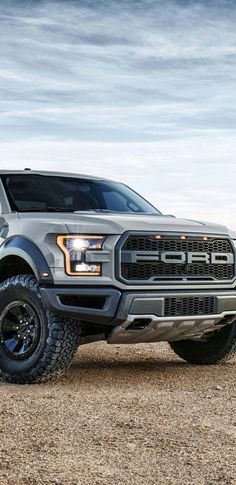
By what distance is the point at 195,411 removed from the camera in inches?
237

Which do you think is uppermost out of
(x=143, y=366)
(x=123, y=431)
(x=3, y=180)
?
(x=3, y=180)

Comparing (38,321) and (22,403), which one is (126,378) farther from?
(22,403)

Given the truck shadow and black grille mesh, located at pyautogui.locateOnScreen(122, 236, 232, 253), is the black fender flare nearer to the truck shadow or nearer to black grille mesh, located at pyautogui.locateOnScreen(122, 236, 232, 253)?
black grille mesh, located at pyautogui.locateOnScreen(122, 236, 232, 253)

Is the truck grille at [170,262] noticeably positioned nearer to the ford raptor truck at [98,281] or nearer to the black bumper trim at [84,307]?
the ford raptor truck at [98,281]

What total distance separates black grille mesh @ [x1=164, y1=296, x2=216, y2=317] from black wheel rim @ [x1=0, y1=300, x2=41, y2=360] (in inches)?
46.0

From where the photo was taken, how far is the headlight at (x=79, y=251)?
694 cm

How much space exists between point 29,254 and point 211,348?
261 cm

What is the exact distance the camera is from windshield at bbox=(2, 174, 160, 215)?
316 inches

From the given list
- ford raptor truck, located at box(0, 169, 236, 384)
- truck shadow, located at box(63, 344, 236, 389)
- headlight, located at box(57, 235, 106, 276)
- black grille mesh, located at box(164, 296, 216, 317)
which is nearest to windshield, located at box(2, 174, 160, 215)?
ford raptor truck, located at box(0, 169, 236, 384)

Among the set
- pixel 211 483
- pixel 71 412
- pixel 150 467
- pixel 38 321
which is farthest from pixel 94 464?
pixel 38 321

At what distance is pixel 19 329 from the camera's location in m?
7.36

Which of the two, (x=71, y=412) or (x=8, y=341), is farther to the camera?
(x=8, y=341)

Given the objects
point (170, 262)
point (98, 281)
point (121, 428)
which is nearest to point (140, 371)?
point (170, 262)

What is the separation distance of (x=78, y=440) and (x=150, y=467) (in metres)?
0.74
